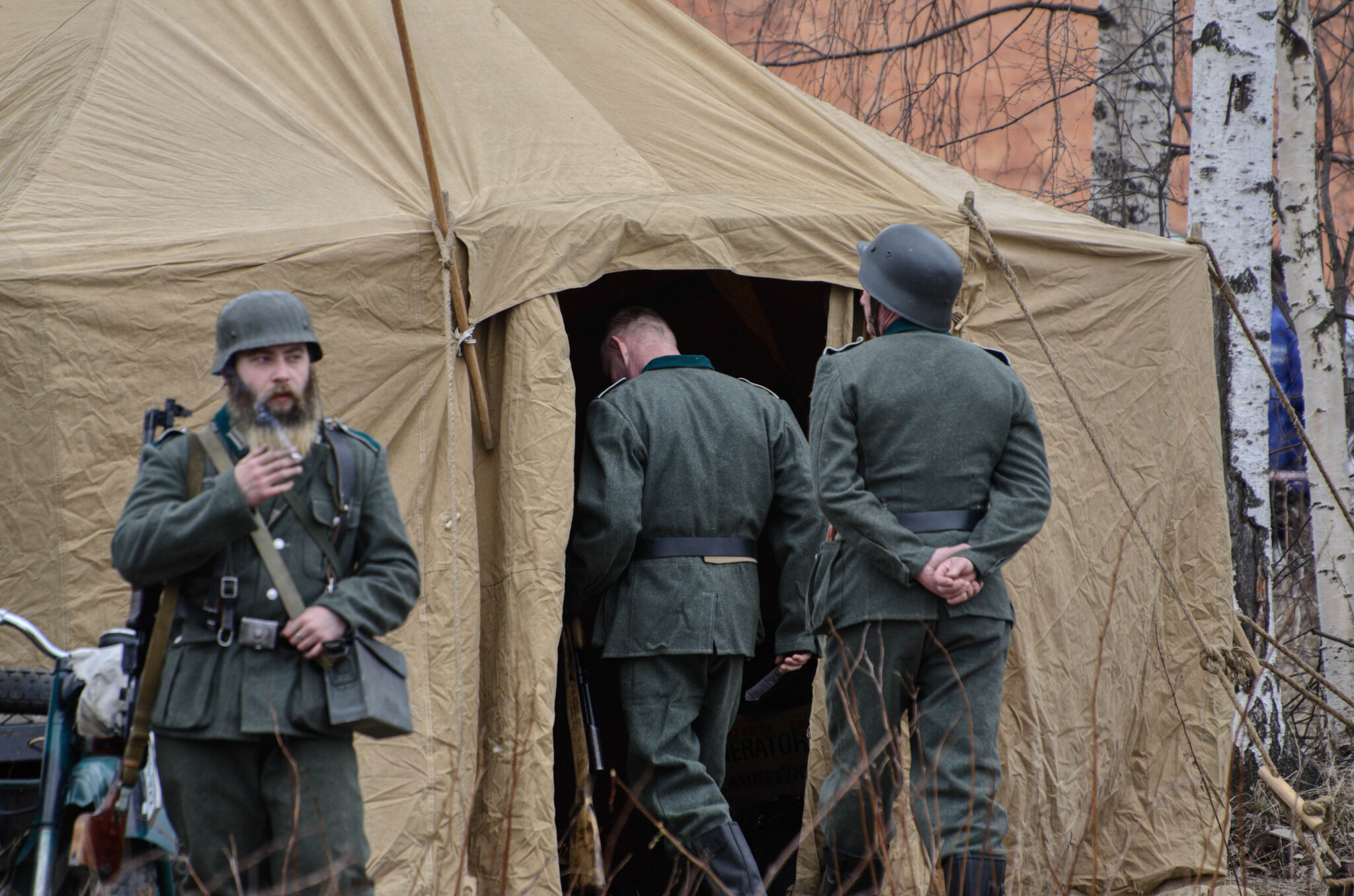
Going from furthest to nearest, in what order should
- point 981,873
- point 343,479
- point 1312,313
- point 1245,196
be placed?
point 1312,313 < point 1245,196 < point 981,873 < point 343,479

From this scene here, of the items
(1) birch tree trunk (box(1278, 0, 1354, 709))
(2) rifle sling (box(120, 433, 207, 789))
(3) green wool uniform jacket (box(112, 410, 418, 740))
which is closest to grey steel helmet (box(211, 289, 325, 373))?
(3) green wool uniform jacket (box(112, 410, 418, 740))

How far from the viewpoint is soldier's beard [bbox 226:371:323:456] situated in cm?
262

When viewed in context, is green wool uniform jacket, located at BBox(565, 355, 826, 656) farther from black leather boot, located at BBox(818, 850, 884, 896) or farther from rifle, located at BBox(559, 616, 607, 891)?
black leather boot, located at BBox(818, 850, 884, 896)

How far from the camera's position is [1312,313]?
6.04 m

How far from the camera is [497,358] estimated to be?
3.69 m

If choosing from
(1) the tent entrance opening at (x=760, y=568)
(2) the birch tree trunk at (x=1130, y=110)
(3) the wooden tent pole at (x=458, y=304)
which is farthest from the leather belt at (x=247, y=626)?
(2) the birch tree trunk at (x=1130, y=110)

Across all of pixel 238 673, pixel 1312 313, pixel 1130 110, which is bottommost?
pixel 238 673

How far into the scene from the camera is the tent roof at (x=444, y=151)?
358 cm

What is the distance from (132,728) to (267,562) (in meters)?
0.39

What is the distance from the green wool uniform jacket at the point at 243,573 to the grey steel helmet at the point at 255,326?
154 millimetres

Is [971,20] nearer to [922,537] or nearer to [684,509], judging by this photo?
[684,509]

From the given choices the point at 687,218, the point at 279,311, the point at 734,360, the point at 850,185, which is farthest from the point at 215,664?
the point at 734,360

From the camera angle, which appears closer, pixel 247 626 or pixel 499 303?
pixel 247 626

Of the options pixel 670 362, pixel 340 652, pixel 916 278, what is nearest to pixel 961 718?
pixel 916 278
